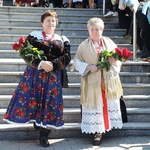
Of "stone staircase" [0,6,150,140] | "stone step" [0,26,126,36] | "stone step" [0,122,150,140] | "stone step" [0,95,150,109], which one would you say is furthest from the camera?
"stone step" [0,26,126,36]

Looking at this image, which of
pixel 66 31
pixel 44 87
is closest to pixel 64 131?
pixel 44 87

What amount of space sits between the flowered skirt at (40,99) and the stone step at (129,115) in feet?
1.82

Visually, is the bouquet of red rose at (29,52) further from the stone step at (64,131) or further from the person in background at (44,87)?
the stone step at (64,131)

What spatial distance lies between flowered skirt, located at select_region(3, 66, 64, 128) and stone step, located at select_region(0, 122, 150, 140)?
12.7 inches

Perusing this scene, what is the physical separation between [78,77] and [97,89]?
122 cm

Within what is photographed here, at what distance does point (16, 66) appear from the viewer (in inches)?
228

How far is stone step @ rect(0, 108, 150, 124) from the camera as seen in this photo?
4965 millimetres

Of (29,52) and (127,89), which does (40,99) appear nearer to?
(29,52)

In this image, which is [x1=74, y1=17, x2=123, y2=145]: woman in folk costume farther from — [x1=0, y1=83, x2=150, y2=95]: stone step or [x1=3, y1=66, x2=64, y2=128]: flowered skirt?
[x1=0, y1=83, x2=150, y2=95]: stone step

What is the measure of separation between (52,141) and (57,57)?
109 centimetres

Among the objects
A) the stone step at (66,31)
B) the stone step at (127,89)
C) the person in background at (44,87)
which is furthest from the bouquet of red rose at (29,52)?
the stone step at (66,31)

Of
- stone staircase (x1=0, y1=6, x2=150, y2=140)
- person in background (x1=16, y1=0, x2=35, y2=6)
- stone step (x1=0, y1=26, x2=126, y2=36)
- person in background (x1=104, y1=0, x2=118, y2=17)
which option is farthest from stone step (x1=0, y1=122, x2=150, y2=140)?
person in background (x1=16, y1=0, x2=35, y2=6)

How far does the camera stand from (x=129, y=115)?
16.6 ft

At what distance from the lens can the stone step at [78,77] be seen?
553cm
